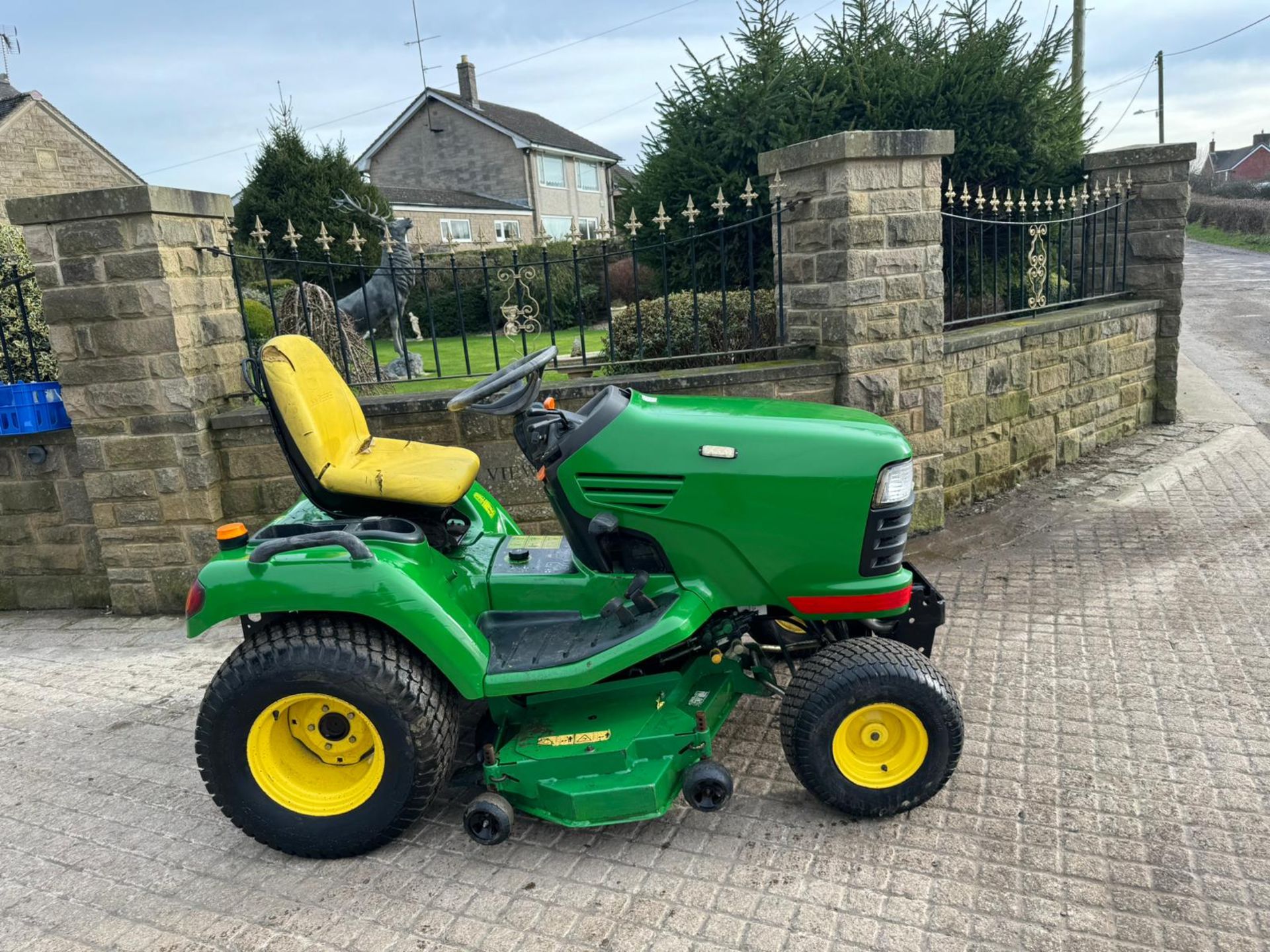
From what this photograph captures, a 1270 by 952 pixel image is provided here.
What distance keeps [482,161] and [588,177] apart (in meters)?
5.39

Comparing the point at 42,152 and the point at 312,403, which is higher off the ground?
the point at 42,152

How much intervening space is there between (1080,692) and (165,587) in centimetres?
467

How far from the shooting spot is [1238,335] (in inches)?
548

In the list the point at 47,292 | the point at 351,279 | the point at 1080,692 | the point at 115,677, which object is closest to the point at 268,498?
the point at 115,677

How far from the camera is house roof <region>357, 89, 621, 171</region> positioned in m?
33.2

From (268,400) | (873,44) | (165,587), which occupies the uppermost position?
(873,44)

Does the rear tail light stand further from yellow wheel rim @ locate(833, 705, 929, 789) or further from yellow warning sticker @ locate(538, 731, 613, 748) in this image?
yellow wheel rim @ locate(833, 705, 929, 789)

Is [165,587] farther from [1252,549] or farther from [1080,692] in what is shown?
[1252,549]

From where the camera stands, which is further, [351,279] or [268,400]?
[351,279]

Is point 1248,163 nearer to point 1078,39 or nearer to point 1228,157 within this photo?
point 1228,157

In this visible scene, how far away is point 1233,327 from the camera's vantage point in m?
14.7

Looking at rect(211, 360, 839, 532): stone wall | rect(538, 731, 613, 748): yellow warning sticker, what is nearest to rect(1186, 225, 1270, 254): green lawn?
rect(211, 360, 839, 532): stone wall

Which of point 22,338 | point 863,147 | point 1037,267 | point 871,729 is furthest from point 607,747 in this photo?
point 1037,267

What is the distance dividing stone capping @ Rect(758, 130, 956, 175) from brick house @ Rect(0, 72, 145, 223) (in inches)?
843
